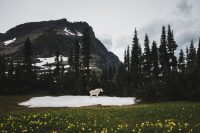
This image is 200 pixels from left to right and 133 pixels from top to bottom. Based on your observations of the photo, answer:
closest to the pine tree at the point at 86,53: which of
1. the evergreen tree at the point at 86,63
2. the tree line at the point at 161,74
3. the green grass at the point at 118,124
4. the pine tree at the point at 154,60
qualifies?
the evergreen tree at the point at 86,63

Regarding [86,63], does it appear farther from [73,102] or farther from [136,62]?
[73,102]

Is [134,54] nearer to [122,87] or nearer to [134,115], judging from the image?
[122,87]

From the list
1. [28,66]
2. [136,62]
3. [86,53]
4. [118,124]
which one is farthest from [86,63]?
[118,124]

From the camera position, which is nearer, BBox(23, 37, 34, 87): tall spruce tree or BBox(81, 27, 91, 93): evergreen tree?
BBox(81, 27, 91, 93): evergreen tree

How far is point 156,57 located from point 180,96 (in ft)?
151

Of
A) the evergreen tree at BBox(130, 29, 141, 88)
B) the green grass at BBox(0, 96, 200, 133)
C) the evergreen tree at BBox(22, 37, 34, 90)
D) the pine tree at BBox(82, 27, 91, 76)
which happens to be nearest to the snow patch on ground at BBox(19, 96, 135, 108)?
the green grass at BBox(0, 96, 200, 133)

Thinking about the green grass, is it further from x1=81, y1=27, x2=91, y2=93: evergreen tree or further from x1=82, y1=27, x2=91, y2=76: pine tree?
x1=82, y1=27, x2=91, y2=76: pine tree

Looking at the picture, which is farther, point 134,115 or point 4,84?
point 4,84

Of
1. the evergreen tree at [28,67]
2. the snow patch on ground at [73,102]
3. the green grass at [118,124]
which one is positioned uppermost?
the evergreen tree at [28,67]

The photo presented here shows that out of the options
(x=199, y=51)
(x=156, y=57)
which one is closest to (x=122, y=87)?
(x=156, y=57)

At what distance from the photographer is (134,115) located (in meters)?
20.2

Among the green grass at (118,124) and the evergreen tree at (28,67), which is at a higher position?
the evergreen tree at (28,67)

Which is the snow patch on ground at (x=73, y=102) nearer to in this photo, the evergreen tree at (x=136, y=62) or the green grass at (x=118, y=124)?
the green grass at (x=118, y=124)

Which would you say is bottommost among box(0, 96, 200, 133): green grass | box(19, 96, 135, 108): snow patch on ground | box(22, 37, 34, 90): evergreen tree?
box(0, 96, 200, 133): green grass
